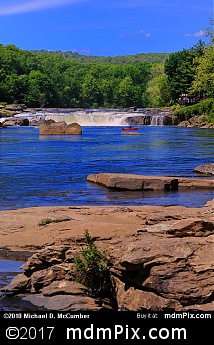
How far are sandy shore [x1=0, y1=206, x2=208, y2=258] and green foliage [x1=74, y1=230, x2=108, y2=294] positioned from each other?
236cm

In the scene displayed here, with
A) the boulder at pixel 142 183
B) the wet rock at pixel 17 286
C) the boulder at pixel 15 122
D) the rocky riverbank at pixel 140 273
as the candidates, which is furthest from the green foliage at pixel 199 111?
the wet rock at pixel 17 286

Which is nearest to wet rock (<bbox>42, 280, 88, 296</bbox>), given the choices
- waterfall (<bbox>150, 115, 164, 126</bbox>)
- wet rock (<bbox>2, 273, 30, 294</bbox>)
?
wet rock (<bbox>2, 273, 30, 294</bbox>)

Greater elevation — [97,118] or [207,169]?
[97,118]

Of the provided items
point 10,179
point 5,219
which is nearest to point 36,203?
point 5,219

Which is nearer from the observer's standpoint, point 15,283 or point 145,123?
point 15,283

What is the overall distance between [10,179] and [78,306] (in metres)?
19.1

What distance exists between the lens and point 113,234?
42.2ft

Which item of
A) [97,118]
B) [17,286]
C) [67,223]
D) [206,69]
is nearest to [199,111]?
[97,118]

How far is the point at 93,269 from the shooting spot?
980 cm

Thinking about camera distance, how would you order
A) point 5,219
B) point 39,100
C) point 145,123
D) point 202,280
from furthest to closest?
point 39,100 < point 145,123 < point 5,219 < point 202,280

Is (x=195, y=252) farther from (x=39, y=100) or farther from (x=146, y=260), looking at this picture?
(x=39, y=100)

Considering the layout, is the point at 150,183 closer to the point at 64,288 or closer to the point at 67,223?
the point at 67,223

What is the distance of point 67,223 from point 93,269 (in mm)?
4838

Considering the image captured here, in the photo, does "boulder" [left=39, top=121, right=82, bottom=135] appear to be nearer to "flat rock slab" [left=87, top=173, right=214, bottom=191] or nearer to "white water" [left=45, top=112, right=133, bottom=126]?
"white water" [left=45, top=112, right=133, bottom=126]
